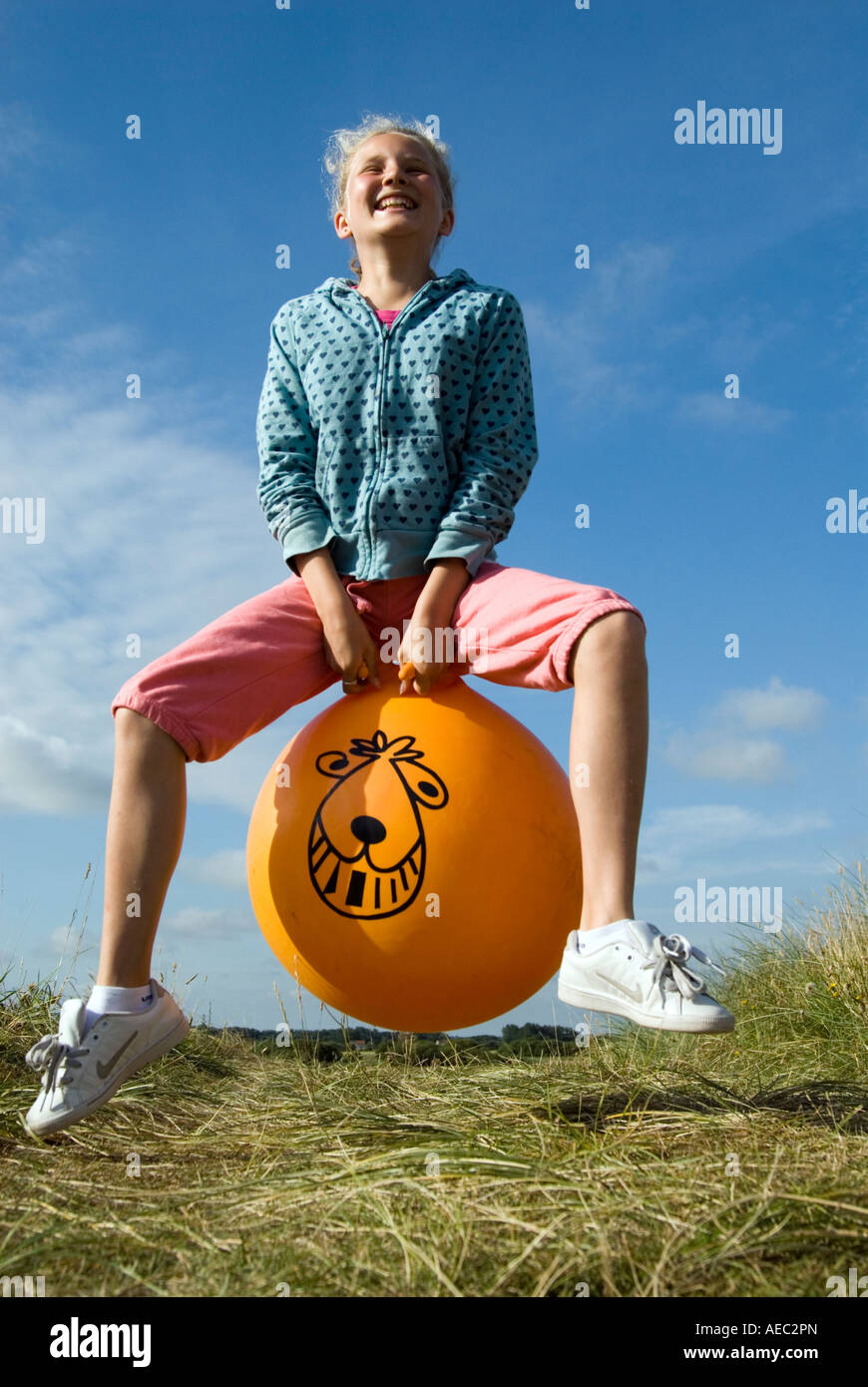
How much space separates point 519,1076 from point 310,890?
1.69 metres

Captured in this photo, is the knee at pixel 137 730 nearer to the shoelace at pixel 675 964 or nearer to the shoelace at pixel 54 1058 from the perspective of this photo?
the shoelace at pixel 54 1058

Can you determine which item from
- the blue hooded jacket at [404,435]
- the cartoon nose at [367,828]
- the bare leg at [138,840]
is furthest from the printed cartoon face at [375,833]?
the blue hooded jacket at [404,435]

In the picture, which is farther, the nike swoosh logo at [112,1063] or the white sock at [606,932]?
the nike swoosh logo at [112,1063]

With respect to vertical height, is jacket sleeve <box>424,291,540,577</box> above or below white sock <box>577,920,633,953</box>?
above

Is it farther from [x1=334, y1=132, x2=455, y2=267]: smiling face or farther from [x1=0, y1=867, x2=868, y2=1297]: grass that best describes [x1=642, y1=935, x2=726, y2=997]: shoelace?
[x1=334, y1=132, x2=455, y2=267]: smiling face

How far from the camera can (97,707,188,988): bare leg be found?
2.95 metres

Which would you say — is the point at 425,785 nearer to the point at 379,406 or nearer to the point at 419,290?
the point at 379,406

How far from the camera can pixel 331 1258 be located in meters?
1.85

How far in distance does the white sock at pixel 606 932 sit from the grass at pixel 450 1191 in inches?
19.0

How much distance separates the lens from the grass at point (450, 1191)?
1.79 m

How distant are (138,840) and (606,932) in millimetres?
1332

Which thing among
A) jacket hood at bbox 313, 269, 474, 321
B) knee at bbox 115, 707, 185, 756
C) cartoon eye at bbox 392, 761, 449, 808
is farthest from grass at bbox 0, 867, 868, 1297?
jacket hood at bbox 313, 269, 474, 321
